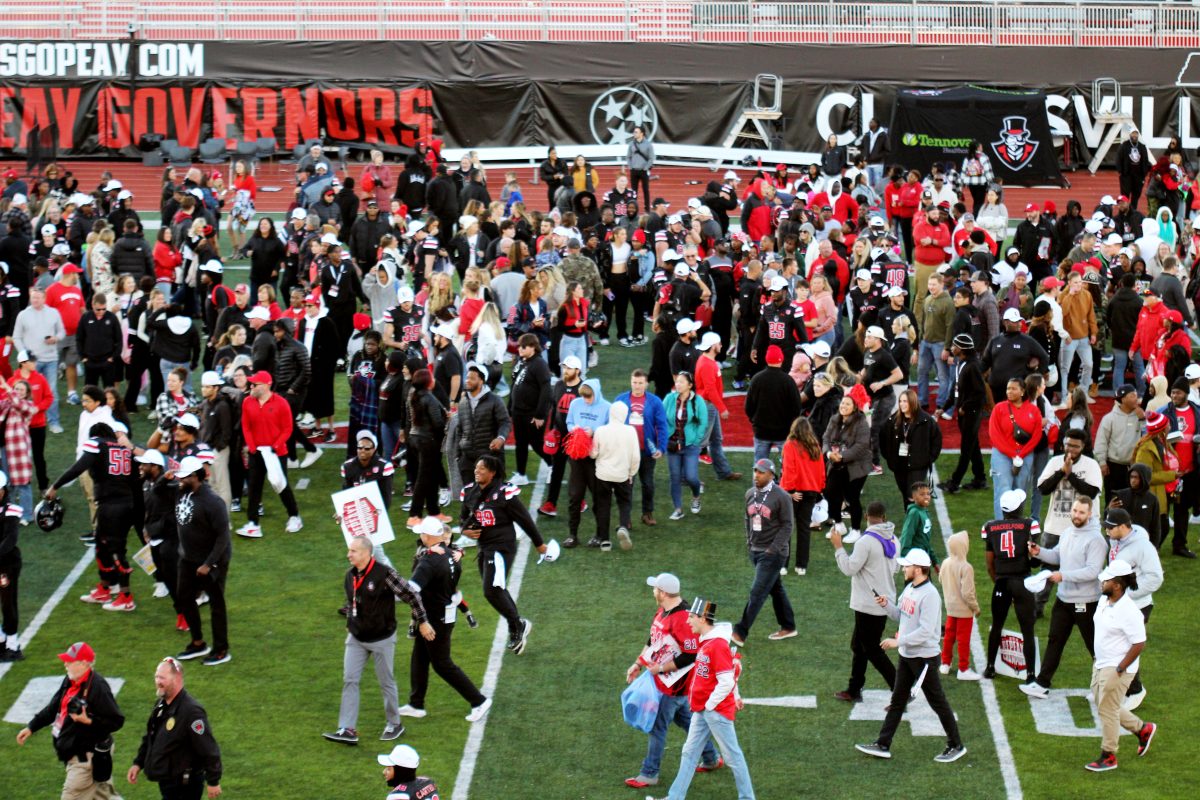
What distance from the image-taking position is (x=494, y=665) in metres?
14.7

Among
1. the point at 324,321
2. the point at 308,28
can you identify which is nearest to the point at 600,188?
the point at 308,28

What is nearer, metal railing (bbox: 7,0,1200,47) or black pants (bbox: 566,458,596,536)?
black pants (bbox: 566,458,596,536)

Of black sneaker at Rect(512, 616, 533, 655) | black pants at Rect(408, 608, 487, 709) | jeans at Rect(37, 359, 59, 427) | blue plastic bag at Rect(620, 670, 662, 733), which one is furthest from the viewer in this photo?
jeans at Rect(37, 359, 59, 427)

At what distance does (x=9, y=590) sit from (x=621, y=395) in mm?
6009

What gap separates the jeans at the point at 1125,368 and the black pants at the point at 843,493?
5.47m

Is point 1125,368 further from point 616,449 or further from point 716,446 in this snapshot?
point 616,449

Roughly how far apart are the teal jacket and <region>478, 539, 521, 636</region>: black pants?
3399 millimetres

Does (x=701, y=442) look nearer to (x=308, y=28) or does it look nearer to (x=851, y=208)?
(x=851, y=208)

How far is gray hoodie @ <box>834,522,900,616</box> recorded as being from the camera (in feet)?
44.0

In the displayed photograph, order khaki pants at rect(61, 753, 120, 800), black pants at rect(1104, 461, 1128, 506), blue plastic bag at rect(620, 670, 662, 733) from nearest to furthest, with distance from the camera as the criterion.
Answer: khaki pants at rect(61, 753, 120, 800), blue plastic bag at rect(620, 670, 662, 733), black pants at rect(1104, 461, 1128, 506)

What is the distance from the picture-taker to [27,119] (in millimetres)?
37625

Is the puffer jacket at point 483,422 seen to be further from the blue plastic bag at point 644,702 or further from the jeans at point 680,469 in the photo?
the blue plastic bag at point 644,702

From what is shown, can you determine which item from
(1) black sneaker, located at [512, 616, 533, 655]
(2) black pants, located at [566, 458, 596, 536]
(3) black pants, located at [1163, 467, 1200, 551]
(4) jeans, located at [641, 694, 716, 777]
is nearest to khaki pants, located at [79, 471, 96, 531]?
(1) black sneaker, located at [512, 616, 533, 655]

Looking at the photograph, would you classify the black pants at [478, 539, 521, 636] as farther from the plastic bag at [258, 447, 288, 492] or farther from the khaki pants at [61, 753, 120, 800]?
the khaki pants at [61, 753, 120, 800]
